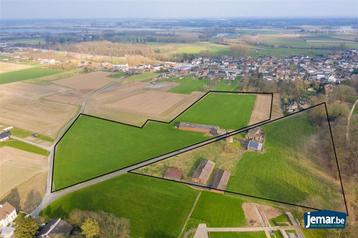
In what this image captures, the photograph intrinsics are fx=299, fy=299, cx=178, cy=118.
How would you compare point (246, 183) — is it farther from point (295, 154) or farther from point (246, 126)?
point (246, 126)

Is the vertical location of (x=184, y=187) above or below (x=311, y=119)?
below

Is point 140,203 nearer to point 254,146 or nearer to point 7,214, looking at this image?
point 7,214

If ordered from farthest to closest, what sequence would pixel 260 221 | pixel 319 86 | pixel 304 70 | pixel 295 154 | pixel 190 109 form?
pixel 304 70 < pixel 319 86 < pixel 190 109 < pixel 295 154 < pixel 260 221

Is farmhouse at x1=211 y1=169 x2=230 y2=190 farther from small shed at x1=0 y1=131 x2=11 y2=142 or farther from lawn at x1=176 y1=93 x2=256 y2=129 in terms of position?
small shed at x1=0 y1=131 x2=11 y2=142

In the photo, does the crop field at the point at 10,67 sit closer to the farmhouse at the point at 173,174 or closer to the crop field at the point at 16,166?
the crop field at the point at 16,166

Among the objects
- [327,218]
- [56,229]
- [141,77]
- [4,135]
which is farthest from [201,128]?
[141,77]

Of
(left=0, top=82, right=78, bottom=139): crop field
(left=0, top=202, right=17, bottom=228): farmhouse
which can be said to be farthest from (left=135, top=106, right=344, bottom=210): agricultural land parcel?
(left=0, top=82, right=78, bottom=139): crop field

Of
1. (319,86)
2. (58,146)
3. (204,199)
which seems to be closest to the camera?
(204,199)

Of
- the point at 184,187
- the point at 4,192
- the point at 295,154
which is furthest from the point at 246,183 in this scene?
the point at 4,192
